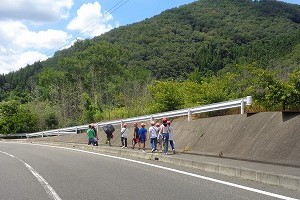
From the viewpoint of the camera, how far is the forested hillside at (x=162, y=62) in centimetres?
4184

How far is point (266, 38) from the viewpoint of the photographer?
3858 inches

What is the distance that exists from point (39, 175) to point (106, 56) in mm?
71590

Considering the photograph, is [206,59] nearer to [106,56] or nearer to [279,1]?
[106,56]

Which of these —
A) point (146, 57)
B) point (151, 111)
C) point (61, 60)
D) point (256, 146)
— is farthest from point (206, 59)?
point (256, 146)

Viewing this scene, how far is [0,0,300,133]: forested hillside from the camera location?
4184 cm

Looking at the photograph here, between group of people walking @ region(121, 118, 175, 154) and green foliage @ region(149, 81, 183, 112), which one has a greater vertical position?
green foliage @ region(149, 81, 183, 112)

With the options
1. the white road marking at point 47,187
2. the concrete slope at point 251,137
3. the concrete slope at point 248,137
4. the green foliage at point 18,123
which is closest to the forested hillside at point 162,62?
the green foliage at point 18,123

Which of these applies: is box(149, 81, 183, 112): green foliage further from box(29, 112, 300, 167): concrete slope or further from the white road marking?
the white road marking

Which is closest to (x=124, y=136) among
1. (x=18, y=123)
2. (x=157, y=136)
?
(x=157, y=136)

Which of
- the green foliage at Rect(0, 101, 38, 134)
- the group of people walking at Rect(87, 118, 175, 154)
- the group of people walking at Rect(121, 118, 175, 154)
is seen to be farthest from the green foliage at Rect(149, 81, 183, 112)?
the green foliage at Rect(0, 101, 38, 134)

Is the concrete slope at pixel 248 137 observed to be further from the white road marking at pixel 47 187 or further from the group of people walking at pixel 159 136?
the white road marking at pixel 47 187

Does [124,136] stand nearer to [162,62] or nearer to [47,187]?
[47,187]

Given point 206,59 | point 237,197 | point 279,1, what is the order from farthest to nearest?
point 279,1
point 206,59
point 237,197

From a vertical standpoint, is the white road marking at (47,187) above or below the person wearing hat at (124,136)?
below
